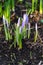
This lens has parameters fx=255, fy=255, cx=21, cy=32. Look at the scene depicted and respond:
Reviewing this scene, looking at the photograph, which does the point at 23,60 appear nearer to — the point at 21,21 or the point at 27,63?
the point at 27,63

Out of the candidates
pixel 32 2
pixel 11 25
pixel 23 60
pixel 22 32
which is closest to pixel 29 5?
pixel 32 2

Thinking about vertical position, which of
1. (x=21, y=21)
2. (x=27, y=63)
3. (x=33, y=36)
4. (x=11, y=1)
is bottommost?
(x=27, y=63)

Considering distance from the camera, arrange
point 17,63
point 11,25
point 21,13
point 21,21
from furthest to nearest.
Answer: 1. point 21,13
2. point 11,25
3. point 21,21
4. point 17,63

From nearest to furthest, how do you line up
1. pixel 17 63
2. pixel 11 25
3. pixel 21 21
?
pixel 17 63, pixel 21 21, pixel 11 25

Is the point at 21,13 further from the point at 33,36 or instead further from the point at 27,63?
the point at 27,63

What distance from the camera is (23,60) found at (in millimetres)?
2217

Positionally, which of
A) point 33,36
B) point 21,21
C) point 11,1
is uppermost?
point 11,1

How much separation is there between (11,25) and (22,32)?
0.29m

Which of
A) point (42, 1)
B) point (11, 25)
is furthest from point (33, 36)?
point (42, 1)

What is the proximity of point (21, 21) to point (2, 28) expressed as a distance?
260 mm

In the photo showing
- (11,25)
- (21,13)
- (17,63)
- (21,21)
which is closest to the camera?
(17,63)

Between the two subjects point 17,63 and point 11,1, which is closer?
point 17,63

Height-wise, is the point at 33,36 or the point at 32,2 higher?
the point at 32,2

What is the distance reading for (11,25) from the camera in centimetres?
253
